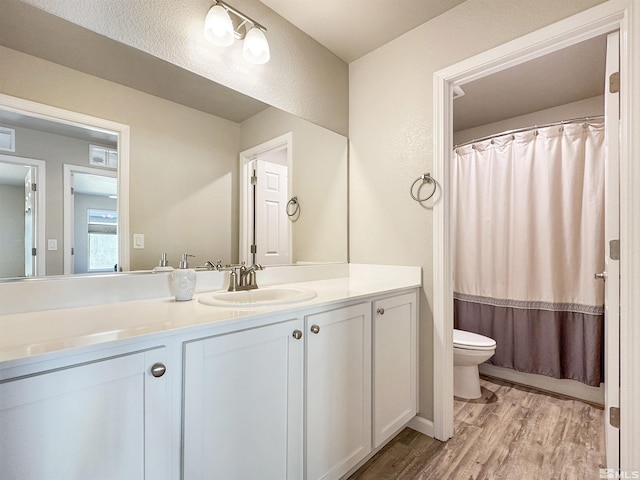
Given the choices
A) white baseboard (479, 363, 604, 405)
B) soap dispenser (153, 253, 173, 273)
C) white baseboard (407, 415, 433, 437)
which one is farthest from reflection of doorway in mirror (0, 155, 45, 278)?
white baseboard (479, 363, 604, 405)

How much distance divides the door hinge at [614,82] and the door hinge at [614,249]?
0.61 metres

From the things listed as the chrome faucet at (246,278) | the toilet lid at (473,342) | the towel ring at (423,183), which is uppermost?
the towel ring at (423,183)

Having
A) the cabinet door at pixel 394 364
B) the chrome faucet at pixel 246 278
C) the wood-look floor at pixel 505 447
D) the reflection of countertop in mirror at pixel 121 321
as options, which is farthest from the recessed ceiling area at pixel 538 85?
the wood-look floor at pixel 505 447

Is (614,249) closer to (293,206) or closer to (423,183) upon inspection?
(423,183)

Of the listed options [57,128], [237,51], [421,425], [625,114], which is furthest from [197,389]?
[625,114]

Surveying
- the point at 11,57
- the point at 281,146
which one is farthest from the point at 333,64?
the point at 11,57

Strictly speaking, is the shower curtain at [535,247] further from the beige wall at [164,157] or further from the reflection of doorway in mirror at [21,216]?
the reflection of doorway in mirror at [21,216]

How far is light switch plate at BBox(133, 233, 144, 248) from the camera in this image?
1.28m

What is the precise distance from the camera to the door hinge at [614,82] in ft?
4.10

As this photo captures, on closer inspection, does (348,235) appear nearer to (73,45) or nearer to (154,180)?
(154,180)

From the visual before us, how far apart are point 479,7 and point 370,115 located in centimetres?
77

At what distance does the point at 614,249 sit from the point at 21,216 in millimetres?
2176

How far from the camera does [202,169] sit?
1502 mm

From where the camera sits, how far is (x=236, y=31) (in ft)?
5.09
